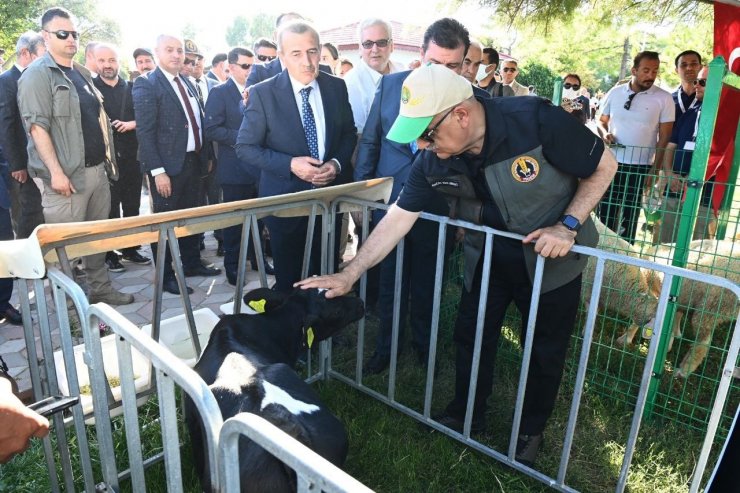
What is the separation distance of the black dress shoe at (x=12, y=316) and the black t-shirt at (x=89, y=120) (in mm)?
1337

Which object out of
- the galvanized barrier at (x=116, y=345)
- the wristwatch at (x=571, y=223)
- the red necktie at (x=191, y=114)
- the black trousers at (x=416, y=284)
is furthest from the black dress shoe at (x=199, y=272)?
the wristwatch at (x=571, y=223)

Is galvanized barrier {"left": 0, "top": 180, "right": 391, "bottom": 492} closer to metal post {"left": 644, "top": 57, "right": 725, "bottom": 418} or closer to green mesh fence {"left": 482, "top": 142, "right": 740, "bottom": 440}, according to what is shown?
metal post {"left": 644, "top": 57, "right": 725, "bottom": 418}

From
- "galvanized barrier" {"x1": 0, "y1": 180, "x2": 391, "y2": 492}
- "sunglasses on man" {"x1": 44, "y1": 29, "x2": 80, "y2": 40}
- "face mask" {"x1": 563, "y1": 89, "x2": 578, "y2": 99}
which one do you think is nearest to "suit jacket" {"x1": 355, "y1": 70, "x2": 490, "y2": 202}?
"galvanized barrier" {"x1": 0, "y1": 180, "x2": 391, "y2": 492}

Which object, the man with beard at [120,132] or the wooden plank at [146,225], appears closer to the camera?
the wooden plank at [146,225]

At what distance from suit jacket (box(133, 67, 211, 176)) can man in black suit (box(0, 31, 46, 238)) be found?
960 mm

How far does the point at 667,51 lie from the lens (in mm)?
21828

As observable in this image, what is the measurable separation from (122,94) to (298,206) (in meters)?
3.90

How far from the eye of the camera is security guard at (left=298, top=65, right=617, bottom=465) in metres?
2.19

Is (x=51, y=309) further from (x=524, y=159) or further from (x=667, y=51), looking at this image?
(x=667, y=51)

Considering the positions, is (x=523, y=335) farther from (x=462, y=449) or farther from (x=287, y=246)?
(x=287, y=246)

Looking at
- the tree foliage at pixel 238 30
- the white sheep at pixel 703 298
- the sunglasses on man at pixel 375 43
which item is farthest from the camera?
the tree foliage at pixel 238 30

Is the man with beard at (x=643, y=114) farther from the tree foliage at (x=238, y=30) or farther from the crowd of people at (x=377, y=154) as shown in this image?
the tree foliage at (x=238, y=30)

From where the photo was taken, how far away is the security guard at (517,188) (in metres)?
2.19

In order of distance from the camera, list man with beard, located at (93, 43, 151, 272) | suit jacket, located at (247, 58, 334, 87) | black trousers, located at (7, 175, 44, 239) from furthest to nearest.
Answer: man with beard, located at (93, 43, 151, 272) → black trousers, located at (7, 175, 44, 239) → suit jacket, located at (247, 58, 334, 87)
